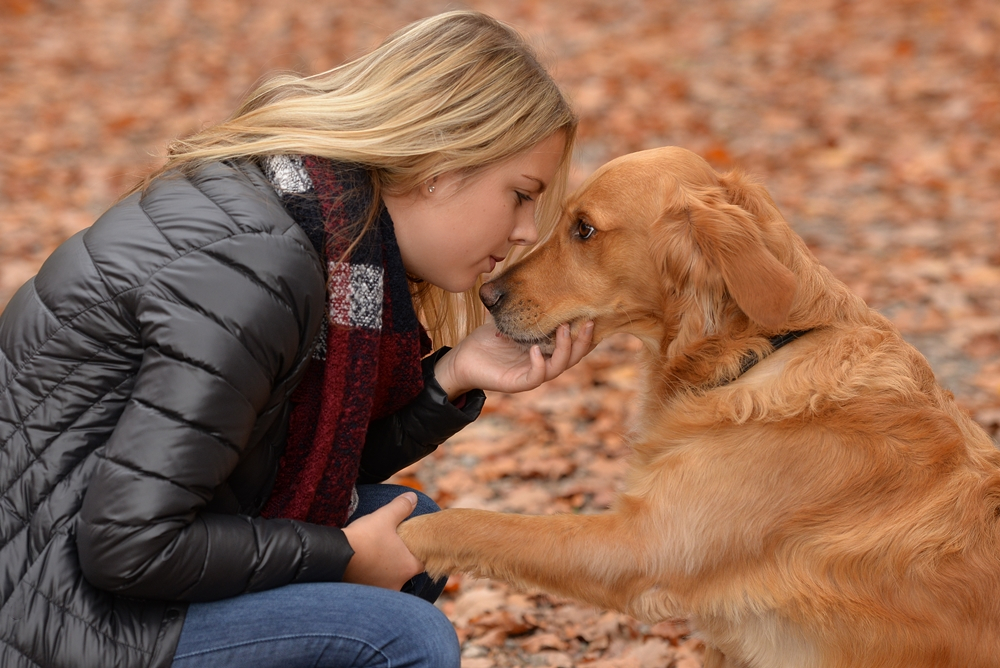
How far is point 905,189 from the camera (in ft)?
23.2

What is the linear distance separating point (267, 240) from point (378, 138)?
524 mm

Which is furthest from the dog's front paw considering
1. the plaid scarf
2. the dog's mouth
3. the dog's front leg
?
the dog's mouth

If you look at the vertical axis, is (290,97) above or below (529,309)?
above

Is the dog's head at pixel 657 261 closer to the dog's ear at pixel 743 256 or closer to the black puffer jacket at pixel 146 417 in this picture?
the dog's ear at pixel 743 256

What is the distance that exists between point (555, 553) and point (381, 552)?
0.46 meters

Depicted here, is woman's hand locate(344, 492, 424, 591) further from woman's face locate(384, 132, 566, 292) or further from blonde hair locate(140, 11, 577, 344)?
blonde hair locate(140, 11, 577, 344)

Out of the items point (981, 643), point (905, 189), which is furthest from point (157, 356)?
point (905, 189)

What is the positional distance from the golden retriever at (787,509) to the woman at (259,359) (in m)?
0.43

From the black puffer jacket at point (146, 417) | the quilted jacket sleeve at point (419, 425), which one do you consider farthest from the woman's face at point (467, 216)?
the black puffer jacket at point (146, 417)

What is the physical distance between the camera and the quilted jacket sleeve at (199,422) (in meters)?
1.95

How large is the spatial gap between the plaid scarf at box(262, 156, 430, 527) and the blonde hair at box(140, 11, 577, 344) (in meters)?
0.07

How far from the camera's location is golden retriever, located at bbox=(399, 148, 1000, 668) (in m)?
2.42

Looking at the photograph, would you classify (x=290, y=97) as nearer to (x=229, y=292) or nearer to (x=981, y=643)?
(x=229, y=292)

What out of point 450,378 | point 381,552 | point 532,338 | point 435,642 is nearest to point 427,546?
point 381,552
